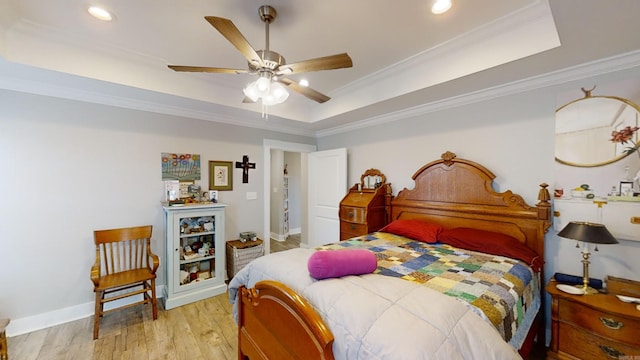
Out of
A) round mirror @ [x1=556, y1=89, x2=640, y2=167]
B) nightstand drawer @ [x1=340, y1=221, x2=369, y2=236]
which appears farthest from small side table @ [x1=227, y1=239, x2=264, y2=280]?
round mirror @ [x1=556, y1=89, x2=640, y2=167]

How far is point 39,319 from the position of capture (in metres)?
2.38

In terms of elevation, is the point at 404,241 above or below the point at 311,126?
below

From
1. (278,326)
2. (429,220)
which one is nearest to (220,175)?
(278,326)

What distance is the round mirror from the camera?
185 centimetres

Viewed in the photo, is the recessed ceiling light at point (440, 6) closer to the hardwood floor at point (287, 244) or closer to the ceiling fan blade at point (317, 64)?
the ceiling fan blade at point (317, 64)

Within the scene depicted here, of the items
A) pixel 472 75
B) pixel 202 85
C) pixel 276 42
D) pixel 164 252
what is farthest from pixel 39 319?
pixel 472 75

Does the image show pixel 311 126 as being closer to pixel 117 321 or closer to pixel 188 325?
pixel 188 325

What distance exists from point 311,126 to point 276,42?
6.71 feet

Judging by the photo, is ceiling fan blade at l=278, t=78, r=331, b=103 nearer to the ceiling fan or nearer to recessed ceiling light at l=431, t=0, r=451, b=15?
the ceiling fan

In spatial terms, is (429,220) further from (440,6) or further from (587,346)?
(440,6)

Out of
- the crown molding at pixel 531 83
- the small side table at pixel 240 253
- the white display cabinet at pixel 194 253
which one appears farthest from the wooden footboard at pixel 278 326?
the crown molding at pixel 531 83

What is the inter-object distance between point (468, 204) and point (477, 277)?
1.19 metres

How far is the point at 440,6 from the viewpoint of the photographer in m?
1.68

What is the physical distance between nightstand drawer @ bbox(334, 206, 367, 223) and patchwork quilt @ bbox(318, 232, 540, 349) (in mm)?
761
